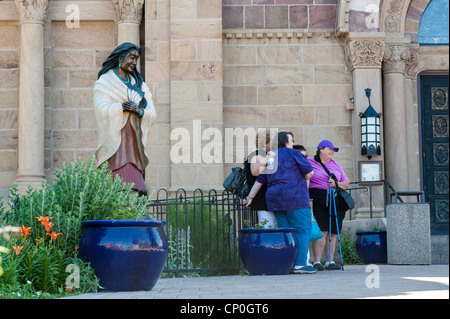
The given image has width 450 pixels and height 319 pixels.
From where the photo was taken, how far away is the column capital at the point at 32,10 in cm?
1595

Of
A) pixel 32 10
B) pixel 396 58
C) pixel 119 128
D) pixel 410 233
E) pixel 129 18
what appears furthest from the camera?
pixel 396 58

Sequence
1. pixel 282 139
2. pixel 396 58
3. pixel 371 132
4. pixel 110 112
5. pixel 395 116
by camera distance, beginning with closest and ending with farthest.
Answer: pixel 110 112 → pixel 282 139 → pixel 371 132 → pixel 395 116 → pixel 396 58

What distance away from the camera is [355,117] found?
16094 mm

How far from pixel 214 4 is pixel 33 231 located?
955cm

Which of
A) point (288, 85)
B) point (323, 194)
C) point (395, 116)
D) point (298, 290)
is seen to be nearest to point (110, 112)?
point (298, 290)

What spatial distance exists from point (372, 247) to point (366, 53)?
4505 millimetres

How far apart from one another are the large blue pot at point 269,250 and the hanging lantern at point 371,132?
6198mm

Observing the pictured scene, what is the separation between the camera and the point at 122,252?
6914 mm

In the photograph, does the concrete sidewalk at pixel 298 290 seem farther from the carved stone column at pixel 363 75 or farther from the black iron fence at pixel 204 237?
the carved stone column at pixel 363 75

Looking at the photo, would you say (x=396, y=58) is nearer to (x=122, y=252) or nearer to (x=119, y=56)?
(x=119, y=56)

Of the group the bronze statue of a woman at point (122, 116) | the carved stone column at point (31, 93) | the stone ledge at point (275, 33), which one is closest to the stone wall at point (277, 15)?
the stone ledge at point (275, 33)

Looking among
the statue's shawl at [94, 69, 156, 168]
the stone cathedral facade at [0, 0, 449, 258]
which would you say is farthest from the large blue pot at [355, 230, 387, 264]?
the statue's shawl at [94, 69, 156, 168]

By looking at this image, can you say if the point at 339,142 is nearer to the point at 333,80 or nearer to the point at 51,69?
the point at 333,80

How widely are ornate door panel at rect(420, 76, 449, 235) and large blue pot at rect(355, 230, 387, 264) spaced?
3.46m
